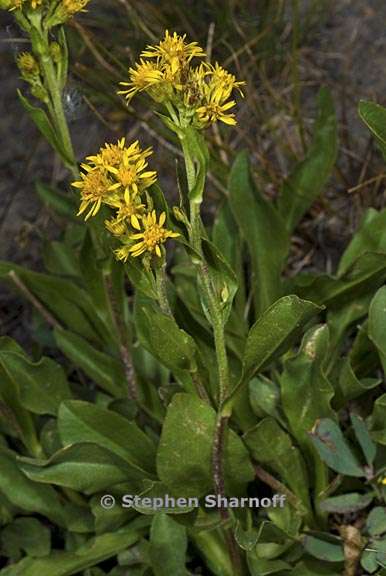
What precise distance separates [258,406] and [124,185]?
2.43ft

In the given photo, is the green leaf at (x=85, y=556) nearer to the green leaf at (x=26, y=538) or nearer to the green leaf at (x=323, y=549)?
the green leaf at (x=26, y=538)

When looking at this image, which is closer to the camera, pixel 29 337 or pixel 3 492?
pixel 3 492

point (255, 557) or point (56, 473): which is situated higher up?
point (56, 473)

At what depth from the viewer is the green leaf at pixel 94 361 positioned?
209 cm

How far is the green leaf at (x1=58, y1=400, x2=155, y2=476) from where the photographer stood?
1780 mm

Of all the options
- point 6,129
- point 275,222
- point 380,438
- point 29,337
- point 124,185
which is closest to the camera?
point 124,185

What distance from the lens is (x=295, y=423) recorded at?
6.05 ft

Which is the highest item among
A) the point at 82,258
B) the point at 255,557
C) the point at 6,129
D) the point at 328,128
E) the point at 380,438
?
the point at 6,129

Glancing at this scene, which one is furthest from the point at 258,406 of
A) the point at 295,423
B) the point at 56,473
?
the point at 56,473

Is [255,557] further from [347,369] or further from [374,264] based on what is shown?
[374,264]

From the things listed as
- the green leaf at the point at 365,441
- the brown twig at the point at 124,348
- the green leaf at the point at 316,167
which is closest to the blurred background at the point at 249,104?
→ the green leaf at the point at 316,167

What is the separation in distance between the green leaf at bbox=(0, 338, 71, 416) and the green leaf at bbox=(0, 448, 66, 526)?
0.39 feet

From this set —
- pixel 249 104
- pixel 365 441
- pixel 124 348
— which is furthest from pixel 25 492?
pixel 249 104

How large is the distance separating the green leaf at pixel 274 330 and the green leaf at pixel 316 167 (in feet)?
2.37
